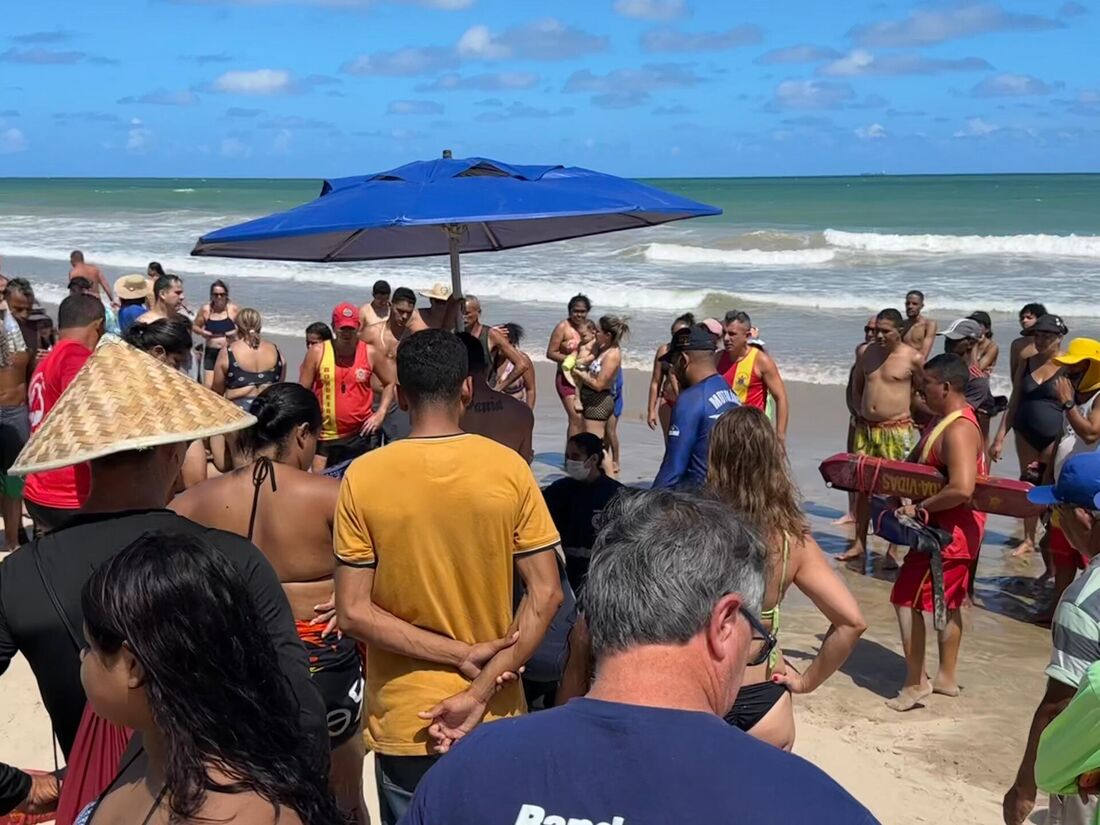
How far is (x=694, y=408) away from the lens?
5484 mm

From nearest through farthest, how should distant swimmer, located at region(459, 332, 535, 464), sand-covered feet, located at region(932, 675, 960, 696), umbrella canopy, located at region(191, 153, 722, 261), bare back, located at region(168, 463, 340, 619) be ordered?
1. bare back, located at region(168, 463, 340, 619)
2. umbrella canopy, located at region(191, 153, 722, 261)
3. distant swimmer, located at region(459, 332, 535, 464)
4. sand-covered feet, located at region(932, 675, 960, 696)

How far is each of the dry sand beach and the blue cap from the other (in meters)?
2.10

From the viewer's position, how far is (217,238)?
4832 mm

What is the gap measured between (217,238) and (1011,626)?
197 inches

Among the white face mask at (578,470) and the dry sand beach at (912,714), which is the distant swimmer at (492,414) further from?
the dry sand beach at (912,714)

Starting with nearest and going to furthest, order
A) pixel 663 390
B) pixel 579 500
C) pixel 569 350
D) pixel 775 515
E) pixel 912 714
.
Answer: pixel 775 515
pixel 579 500
pixel 912 714
pixel 663 390
pixel 569 350

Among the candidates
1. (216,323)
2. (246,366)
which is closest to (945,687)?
(246,366)

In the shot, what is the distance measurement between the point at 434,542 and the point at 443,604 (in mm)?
182

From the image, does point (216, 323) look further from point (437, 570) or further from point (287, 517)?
point (437, 570)

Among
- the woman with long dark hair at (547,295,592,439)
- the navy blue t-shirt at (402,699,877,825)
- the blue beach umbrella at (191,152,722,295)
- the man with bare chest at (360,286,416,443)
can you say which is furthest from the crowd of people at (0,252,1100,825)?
the woman with long dark hair at (547,295,592,439)

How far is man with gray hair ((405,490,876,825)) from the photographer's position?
1427 millimetres

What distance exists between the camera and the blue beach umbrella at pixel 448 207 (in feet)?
13.6

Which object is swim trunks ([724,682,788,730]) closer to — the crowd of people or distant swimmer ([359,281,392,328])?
the crowd of people

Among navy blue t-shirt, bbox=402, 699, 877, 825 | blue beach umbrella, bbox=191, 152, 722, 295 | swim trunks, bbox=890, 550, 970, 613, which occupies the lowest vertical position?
swim trunks, bbox=890, 550, 970, 613
